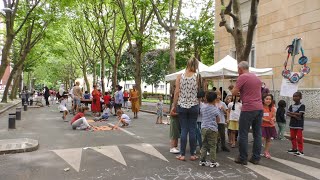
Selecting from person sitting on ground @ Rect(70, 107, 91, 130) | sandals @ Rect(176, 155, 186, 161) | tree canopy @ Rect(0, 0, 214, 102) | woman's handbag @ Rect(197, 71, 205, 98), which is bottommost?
sandals @ Rect(176, 155, 186, 161)

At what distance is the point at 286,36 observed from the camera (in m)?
19.2

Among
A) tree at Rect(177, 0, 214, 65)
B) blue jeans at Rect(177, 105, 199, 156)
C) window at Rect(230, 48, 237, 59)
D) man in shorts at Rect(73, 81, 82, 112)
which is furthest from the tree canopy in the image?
blue jeans at Rect(177, 105, 199, 156)

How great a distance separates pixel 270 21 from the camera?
20453mm

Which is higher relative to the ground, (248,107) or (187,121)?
(248,107)

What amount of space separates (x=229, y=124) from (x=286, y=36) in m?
12.0

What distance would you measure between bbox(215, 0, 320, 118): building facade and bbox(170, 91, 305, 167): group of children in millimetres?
7991

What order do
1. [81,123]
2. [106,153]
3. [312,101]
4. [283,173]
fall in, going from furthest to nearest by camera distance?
[312,101]
[81,123]
[106,153]
[283,173]

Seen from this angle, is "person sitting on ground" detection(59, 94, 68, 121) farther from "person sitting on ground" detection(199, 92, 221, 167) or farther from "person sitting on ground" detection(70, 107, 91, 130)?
"person sitting on ground" detection(199, 92, 221, 167)

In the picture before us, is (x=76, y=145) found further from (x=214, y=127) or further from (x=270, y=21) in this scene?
(x=270, y=21)

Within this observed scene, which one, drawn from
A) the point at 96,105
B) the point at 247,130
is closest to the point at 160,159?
the point at 247,130

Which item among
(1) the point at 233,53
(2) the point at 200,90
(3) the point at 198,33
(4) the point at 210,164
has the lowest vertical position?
(4) the point at 210,164

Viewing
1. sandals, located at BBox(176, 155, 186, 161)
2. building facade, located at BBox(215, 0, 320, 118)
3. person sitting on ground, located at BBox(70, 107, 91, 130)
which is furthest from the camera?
building facade, located at BBox(215, 0, 320, 118)

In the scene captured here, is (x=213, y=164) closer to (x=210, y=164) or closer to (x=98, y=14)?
(x=210, y=164)

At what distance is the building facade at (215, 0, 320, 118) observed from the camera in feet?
56.1
